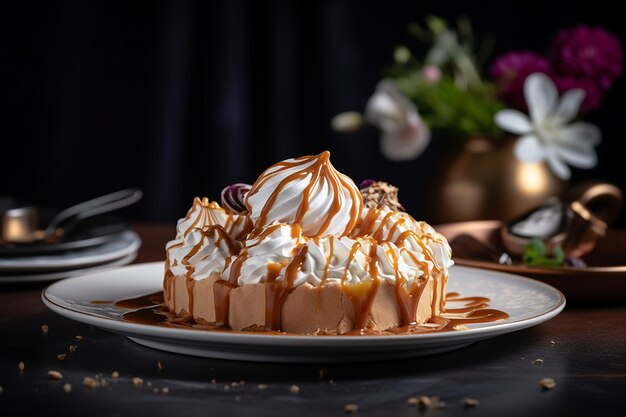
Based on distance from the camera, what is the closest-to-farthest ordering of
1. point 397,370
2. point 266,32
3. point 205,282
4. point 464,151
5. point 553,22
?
point 397,370 → point 205,282 → point 464,151 → point 553,22 → point 266,32

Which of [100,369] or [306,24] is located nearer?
[100,369]

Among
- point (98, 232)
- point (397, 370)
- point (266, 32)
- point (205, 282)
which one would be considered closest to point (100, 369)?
point (205, 282)

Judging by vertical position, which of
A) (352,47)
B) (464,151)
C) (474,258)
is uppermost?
(352,47)

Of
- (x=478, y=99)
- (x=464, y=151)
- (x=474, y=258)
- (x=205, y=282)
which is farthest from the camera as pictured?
(x=478, y=99)

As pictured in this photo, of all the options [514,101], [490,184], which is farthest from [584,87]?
[490,184]

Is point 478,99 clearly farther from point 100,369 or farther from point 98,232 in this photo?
point 100,369

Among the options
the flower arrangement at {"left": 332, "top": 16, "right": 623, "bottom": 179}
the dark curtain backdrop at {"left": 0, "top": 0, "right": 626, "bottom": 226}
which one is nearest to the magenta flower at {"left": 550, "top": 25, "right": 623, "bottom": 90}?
the flower arrangement at {"left": 332, "top": 16, "right": 623, "bottom": 179}

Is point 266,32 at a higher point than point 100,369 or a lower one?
higher

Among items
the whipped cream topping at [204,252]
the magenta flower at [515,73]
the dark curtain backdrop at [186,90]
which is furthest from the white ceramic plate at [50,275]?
the dark curtain backdrop at [186,90]
